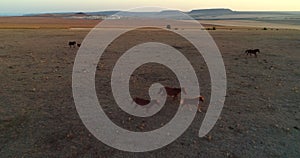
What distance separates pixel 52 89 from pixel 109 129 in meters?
4.74

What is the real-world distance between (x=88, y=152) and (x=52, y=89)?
563 centimetres

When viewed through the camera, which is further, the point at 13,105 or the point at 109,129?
the point at 13,105

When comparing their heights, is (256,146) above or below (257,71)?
below

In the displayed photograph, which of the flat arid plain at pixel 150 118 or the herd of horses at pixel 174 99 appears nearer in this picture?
the flat arid plain at pixel 150 118

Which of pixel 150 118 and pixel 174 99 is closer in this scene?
pixel 150 118

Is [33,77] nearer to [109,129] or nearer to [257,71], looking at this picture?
[109,129]

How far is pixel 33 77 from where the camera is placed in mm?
13641

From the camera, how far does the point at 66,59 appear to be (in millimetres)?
19281

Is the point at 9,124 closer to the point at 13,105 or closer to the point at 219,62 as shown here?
the point at 13,105

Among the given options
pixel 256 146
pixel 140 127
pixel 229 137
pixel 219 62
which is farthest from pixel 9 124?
pixel 219 62

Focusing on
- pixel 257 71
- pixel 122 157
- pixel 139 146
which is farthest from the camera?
pixel 257 71

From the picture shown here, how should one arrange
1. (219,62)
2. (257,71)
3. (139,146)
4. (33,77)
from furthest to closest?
(219,62) < (257,71) < (33,77) < (139,146)

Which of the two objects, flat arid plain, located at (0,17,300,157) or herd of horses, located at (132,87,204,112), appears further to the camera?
herd of horses, located at (132,87,204,112)

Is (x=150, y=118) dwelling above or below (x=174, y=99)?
below
